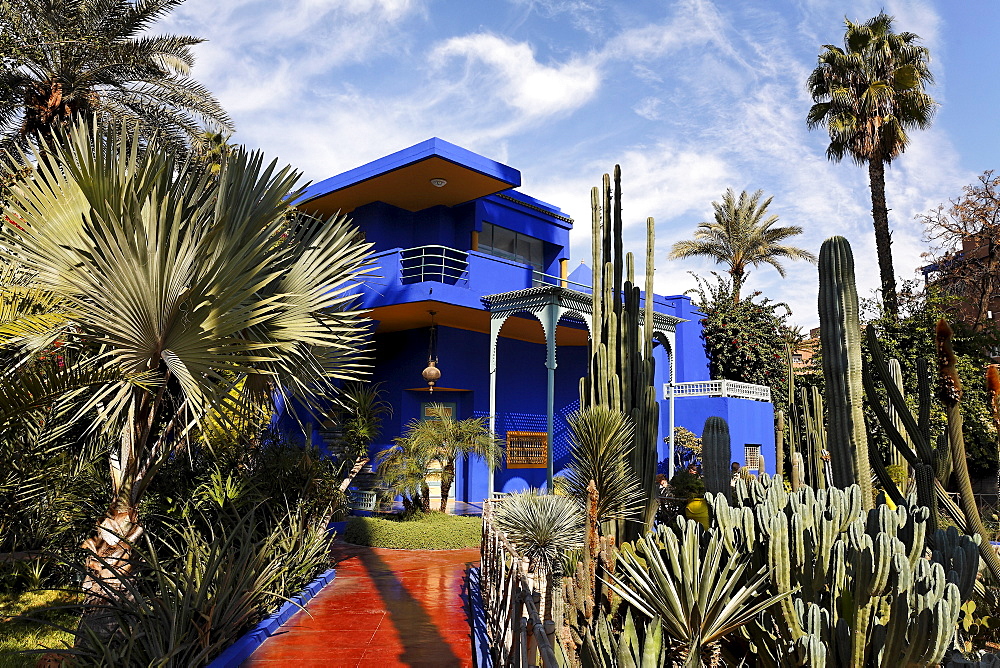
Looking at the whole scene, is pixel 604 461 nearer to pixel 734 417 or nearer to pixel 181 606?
pixel 181 606

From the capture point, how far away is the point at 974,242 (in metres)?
19.6

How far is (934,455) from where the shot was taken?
258 inches

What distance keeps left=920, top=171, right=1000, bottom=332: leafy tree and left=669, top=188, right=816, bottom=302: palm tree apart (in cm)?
673

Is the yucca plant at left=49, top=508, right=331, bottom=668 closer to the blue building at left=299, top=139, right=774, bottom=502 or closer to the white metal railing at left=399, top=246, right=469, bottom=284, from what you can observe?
the blue building at left=299, top=139, right=774, bottom=502

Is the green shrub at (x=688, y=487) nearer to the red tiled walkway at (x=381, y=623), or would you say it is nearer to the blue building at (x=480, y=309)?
the blue building at (x=480, y=309)

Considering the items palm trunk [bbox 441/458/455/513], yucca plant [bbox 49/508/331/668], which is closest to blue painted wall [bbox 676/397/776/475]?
palm trunk [bbox 441/458/455/513]

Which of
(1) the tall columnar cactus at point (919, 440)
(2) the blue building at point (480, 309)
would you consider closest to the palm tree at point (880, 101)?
(2) the blue building at point (480, 309)

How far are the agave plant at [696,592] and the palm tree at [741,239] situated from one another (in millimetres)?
22761

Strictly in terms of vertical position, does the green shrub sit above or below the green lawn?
above

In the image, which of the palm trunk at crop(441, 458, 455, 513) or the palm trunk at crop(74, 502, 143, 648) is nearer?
the palm trunk at crop(74, 502, 143, 648)

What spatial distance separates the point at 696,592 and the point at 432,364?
10673 millimetres

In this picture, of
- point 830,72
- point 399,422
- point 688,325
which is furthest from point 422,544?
point 830,72

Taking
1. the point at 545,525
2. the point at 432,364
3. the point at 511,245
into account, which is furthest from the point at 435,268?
the point at 545,525

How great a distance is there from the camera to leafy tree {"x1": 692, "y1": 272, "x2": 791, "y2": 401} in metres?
22.0
